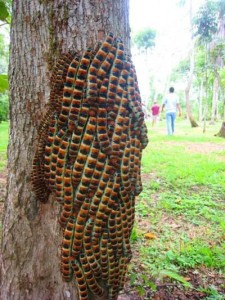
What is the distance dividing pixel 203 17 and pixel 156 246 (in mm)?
12374

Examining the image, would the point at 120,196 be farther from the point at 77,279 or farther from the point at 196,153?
the point at 196,153

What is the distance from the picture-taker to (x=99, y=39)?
1.47 m

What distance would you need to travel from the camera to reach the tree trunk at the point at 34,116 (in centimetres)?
146

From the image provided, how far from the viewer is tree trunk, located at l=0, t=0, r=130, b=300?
1.46m

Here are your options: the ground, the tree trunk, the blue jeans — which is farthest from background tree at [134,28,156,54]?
the tree trunk

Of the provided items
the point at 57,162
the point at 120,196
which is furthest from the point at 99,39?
the point at 120,196

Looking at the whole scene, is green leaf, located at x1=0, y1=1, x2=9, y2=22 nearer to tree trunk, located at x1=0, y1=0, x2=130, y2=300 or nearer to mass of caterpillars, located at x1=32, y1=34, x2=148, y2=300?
tree trunk, located at x1=0, y1=0, x2=130, y2=300

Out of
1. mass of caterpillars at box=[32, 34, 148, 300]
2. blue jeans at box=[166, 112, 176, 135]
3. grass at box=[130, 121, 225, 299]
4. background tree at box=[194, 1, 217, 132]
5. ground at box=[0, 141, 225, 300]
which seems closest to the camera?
mass of caterpillars at box=[32, 34, 148, 300]

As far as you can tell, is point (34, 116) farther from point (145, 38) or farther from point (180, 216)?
point (145, 38)

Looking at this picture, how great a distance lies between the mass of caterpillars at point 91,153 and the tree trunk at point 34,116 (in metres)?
0.09

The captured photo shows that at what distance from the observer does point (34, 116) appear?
1.58 metres

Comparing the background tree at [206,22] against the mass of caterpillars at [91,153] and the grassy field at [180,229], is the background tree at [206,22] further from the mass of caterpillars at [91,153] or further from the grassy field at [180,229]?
the mass of caterpillars at [91,153]

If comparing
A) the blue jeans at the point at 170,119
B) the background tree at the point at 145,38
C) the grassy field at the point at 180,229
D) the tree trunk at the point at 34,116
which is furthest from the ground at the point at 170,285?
the background tree at the point at 145,38

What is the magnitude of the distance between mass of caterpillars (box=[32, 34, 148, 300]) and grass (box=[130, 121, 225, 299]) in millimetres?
882
